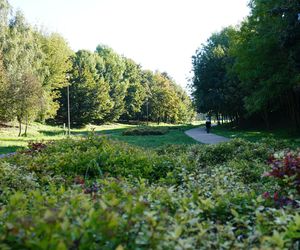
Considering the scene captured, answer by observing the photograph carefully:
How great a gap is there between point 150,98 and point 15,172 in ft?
206

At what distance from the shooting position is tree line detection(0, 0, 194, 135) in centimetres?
2684

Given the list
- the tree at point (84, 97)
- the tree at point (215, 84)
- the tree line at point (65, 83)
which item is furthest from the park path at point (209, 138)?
the tree at point (84, 97)

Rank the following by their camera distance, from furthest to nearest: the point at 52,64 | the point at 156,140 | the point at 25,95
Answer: the point at 52,64, the point at 25,95, the point at 156,140

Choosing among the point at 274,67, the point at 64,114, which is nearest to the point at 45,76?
the point at 64,114

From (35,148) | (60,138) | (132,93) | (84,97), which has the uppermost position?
(132,93)

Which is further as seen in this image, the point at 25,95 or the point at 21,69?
the point at 21,69

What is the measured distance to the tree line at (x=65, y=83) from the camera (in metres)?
26.8

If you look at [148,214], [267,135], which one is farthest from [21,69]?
[148,214]

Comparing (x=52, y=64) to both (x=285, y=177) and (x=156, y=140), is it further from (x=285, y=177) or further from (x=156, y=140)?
(x=285, y=177)

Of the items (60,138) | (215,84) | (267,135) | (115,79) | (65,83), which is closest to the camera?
(267,135)

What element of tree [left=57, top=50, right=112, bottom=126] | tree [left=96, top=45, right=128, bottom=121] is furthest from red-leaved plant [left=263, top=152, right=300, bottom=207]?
tree [left=96, top=45, right=128, bottom=121]

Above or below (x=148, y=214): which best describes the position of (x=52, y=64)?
above

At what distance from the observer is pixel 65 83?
41.8m

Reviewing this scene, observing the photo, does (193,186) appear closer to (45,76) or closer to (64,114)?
(45,76)
